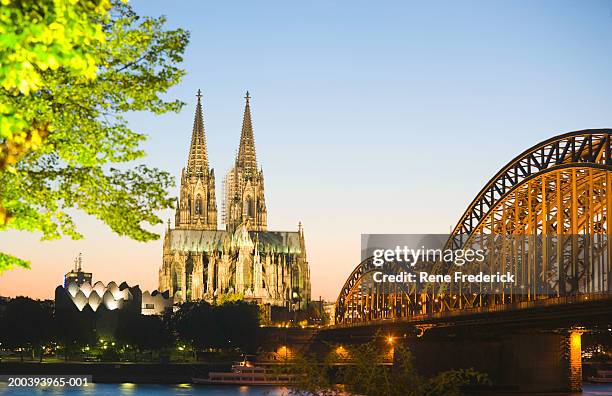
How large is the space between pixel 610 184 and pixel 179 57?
140ft

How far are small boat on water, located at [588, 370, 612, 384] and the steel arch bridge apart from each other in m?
46.5

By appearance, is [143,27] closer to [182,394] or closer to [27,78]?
[27,78]

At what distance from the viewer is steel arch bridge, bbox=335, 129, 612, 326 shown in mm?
65375

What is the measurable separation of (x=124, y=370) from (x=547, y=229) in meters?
84.8

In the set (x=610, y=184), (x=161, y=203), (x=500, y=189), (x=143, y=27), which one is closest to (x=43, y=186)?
(x=161, y=203)

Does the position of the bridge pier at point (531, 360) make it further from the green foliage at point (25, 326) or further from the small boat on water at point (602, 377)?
the green foliage at point (25, 326)

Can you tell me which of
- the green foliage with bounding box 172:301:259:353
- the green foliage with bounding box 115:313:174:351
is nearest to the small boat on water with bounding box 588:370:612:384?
the green foliage with bounding box 172:301:259:353

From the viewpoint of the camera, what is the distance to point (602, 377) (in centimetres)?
14650

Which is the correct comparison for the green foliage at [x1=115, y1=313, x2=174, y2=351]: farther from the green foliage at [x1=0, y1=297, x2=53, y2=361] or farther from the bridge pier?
the bridge pier

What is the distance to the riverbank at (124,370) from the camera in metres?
140

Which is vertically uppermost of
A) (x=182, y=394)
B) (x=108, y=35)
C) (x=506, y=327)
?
(x=108, y=35)

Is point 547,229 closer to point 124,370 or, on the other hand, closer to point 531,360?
point 531,360

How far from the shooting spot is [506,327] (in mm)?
79312

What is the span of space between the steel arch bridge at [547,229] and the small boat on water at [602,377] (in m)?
46.5
